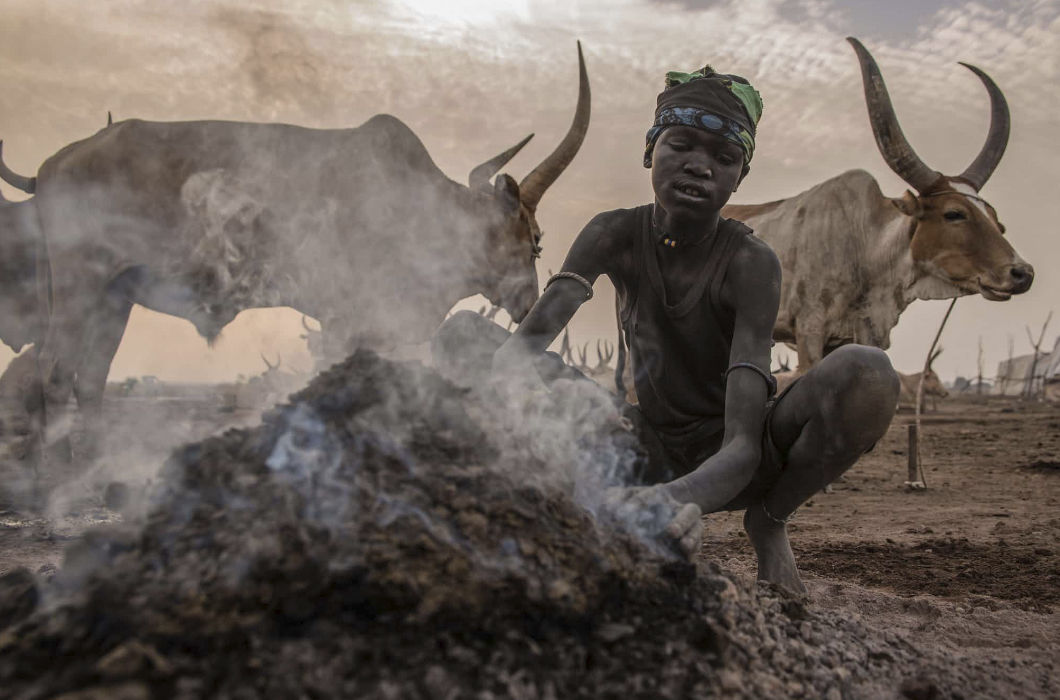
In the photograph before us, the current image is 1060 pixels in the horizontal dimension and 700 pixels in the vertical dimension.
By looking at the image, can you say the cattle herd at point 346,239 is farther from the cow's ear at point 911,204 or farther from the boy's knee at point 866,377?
the boy's knee at point 866,377

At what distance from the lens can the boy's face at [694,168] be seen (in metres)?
2.11

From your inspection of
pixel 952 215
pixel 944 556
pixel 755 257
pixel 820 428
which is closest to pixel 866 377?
pixel 820 428

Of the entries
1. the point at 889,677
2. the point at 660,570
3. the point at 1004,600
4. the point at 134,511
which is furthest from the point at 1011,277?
the point at 134,511

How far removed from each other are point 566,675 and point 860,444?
1340mm

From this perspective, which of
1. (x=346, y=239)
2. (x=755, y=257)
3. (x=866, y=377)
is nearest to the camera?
(x=866, y=377)

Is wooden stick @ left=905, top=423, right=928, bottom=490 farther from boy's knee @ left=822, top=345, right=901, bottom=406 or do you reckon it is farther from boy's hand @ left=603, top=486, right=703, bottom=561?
boy's hand @ left=603, top=486, right=703, bottom=561

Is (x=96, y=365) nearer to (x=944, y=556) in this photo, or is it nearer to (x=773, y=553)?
(x=773, y=553)

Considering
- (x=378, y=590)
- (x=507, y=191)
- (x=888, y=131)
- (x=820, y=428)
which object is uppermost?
(x=888, y=131)

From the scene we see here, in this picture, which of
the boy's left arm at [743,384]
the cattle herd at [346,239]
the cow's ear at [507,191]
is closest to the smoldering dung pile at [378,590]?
the boy's left arm at [743,384]

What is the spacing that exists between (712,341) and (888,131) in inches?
177

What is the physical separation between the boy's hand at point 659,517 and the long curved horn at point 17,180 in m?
5.85

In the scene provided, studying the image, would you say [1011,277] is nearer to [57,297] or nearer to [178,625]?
[178,625]

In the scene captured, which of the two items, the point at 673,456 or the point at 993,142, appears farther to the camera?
the point at 993,142

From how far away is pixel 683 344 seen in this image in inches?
94.2
